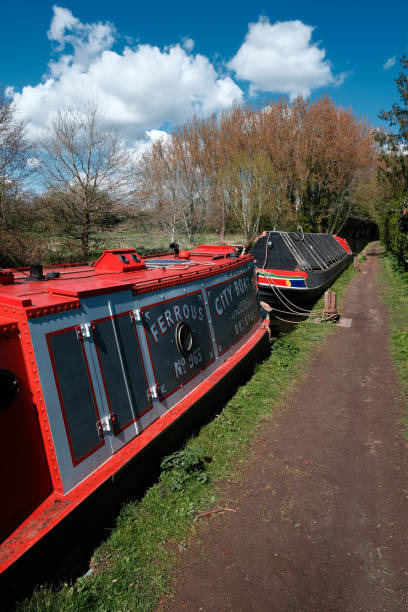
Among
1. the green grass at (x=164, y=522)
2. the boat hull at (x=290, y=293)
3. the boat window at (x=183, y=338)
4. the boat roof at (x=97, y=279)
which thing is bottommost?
the green grass at (x=164, y=522)

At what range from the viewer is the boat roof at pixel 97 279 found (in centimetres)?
375

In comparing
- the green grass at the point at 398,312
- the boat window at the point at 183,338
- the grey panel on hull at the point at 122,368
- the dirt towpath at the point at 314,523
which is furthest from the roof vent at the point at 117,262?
the green grass at the point at 398,312

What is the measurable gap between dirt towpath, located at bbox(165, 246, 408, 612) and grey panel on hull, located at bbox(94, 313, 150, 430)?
1599mm

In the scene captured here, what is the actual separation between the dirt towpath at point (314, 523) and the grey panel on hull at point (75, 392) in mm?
1595

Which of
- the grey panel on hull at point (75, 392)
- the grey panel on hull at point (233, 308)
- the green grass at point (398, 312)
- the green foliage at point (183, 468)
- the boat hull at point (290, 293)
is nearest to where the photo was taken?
the grey panel on hull at point (75, 392)

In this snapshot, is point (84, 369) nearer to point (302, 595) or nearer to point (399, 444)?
point (302, 595)

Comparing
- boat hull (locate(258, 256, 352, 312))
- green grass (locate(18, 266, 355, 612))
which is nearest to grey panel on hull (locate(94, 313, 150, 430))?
green grass (locate(18, 266, 355, 612))

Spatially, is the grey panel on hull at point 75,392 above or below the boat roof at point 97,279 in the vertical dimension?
below

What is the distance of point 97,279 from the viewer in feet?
17.6

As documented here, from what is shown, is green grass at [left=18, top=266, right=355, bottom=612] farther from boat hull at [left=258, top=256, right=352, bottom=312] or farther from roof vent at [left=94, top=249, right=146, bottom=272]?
boat hull at [left=258, top=256, right=352, bottom=312]

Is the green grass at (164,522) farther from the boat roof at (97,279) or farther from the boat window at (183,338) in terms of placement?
the boat roof at (97,279)

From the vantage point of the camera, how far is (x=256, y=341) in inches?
341

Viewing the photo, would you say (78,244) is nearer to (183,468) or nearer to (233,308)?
(233,308)

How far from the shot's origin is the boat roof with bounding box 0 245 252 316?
3748 mm
